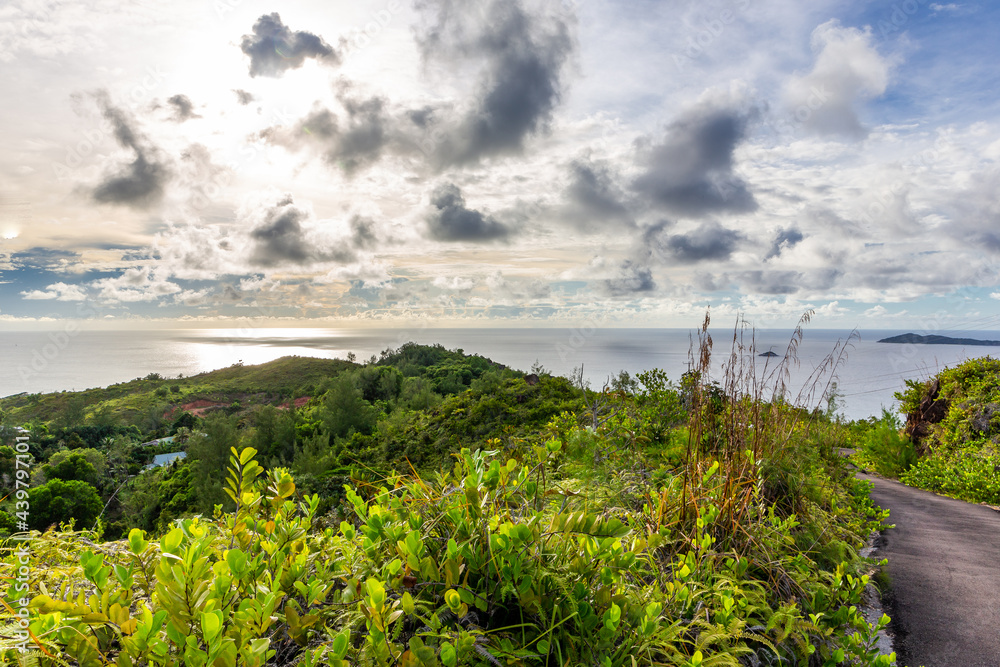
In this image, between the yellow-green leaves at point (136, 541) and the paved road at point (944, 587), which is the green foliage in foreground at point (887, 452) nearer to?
the paved road at point (944, 587)

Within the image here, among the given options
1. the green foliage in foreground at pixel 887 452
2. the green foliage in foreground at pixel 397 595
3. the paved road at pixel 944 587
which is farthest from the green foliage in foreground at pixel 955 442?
the green foliage in foreground at pixel 397 595

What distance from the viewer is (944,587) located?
3111 mm

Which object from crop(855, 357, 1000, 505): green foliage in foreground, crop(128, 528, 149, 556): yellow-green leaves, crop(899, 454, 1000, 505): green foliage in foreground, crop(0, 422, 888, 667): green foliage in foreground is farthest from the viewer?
crop(855, 357, 1000, 505): green foliage in foreground

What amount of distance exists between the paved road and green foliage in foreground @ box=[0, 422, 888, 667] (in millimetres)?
622

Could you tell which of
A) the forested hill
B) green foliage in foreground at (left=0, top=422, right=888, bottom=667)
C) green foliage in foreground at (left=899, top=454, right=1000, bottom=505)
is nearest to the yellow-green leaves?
green foliage in foreground at (left=0, top=422, right=888, bottom=667)

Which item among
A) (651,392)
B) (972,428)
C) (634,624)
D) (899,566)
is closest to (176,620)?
(634,624)

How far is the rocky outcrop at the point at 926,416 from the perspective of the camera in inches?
359

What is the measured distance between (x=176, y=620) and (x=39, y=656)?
1.26 feet

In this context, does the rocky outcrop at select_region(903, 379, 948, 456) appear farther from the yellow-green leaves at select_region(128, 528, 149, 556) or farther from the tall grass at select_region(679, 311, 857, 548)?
the yellow-green leaves at select_region(128, 528, 149, 556)

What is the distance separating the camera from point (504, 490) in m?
1.84

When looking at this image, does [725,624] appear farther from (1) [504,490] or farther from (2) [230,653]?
(2) [230,653]

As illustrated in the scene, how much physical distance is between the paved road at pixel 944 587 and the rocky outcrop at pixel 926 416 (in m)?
5.33

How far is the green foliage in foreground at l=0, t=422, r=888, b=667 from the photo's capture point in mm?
1124

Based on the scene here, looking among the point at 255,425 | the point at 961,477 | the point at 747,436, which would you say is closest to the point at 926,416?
the point at 961,477
